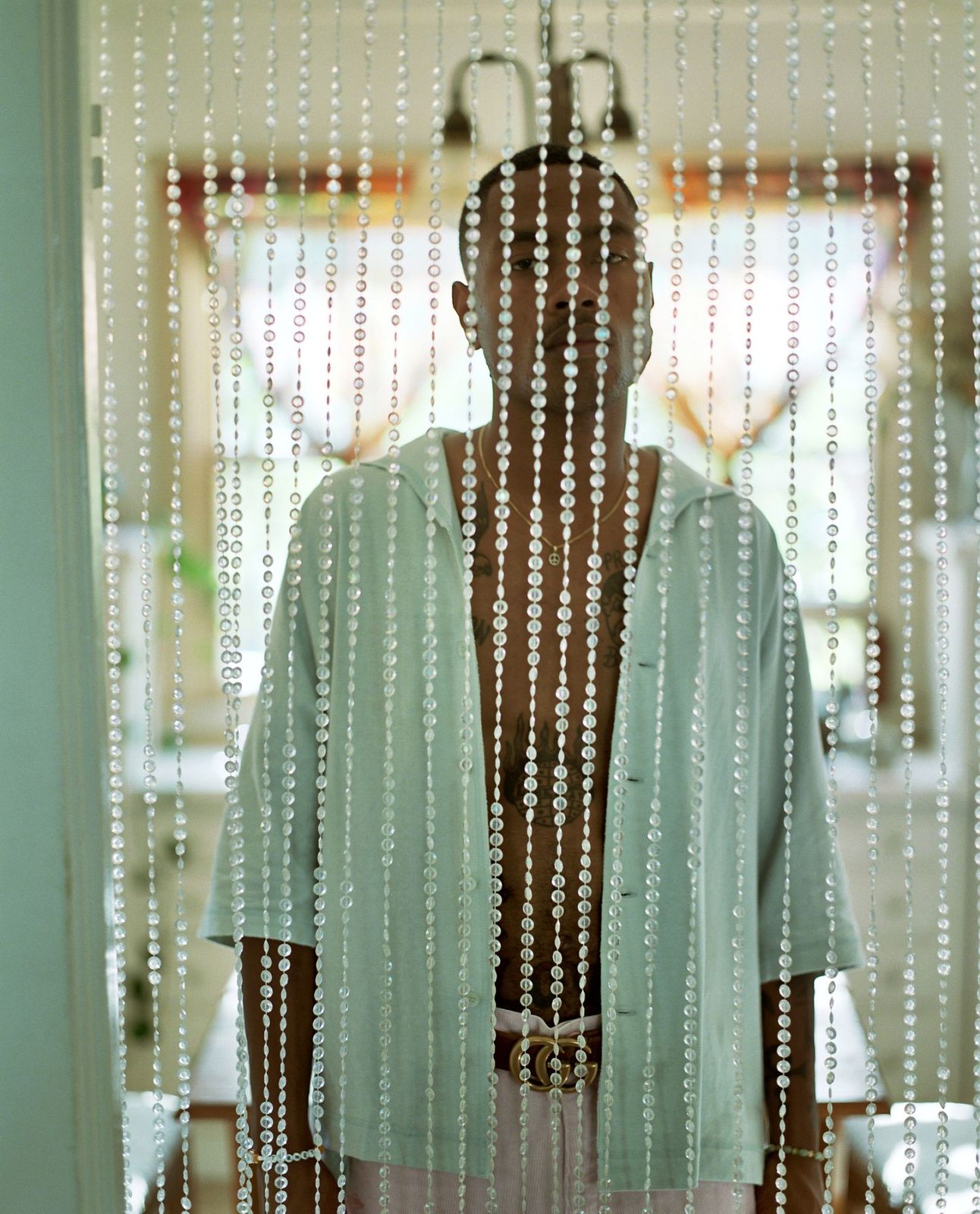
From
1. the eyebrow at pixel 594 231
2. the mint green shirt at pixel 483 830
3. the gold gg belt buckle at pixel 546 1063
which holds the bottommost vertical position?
the gold gg belt buckle at pixel 546 1063

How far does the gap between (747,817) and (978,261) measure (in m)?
0.47

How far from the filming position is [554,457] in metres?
0.93

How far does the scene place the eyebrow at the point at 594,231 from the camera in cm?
89

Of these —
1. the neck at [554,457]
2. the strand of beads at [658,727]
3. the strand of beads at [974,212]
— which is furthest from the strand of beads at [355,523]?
the strand of beads at [974,212]

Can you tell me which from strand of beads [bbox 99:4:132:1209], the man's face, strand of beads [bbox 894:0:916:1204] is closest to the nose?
the man's face

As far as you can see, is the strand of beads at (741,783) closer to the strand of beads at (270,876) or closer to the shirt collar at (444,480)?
the shirt collar at (444,480)

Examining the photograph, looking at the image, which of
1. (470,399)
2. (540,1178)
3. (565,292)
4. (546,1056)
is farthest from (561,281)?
(540,1178)

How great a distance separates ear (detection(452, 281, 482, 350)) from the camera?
0.91m

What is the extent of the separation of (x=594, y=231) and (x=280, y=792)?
1.62 feet

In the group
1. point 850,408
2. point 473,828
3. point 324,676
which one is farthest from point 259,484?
point 850,408

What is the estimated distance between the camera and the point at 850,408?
2.07 m

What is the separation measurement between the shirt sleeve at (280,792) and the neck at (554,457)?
16 cm

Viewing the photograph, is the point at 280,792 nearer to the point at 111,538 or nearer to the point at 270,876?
the point at 270,876

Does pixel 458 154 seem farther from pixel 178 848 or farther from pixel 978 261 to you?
pixel 178 848
